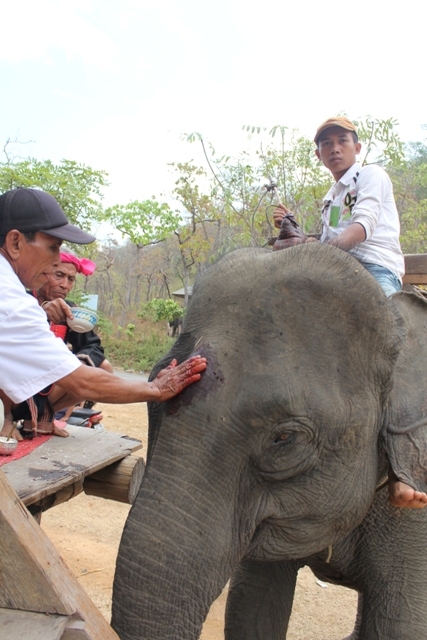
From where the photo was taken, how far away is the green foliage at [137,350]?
18719mm

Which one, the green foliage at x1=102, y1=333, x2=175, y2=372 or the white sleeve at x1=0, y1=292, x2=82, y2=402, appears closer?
the white sleeve at x1=0, y1=292, x2=82, y2=402

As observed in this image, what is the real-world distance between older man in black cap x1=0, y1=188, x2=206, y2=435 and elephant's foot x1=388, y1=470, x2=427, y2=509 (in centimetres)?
84

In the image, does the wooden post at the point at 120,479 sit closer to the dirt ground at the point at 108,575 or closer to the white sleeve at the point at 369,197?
the dirt ground at the point at 108,575

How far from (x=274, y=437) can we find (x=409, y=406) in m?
0.63

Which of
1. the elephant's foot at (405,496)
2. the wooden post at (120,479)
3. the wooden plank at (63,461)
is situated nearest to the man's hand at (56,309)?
the wooden plank at (63,461)

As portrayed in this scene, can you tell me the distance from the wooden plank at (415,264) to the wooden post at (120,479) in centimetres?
190

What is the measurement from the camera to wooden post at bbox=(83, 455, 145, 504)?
11.8 feet

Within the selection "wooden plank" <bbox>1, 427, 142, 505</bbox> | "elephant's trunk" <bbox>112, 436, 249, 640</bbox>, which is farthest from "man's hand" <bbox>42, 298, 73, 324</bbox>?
"elephant's trunk" <bbox>112, 436, 249, 640</bbox>

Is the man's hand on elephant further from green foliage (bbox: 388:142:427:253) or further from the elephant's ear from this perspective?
green foliage (bbox: 388:142:427:253)

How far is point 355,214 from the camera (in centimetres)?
334

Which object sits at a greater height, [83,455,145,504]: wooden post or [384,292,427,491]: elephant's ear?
[384,292,427,491]: elephant's ear

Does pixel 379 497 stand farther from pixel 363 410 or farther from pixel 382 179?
pixel 382 179

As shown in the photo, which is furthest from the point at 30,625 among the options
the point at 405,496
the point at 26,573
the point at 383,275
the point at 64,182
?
the point at 64,182

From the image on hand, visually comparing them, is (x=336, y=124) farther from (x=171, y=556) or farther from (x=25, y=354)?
(x=171, y=556)
